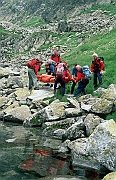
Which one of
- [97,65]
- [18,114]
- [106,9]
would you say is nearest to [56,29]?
[106,9]

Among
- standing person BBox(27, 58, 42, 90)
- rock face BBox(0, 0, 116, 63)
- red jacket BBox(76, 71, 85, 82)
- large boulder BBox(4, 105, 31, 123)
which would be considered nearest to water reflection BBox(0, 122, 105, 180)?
large boulder BBox(4, 105, 31, 123)

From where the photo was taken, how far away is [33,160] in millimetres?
14227

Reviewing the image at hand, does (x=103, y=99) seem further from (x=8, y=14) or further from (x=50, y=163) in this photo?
(x=8, y=14)

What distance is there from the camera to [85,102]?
70.3 ft

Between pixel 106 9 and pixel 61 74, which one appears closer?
pixel 61 74

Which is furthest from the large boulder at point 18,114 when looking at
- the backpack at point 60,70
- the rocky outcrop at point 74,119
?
the backpack at point 60,70

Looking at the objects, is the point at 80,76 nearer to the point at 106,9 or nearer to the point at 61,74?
the point at 61,74

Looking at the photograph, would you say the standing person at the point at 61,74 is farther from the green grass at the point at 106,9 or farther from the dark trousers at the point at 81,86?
the green grass at the point at 106,9

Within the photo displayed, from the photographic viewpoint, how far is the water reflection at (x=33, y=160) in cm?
1268

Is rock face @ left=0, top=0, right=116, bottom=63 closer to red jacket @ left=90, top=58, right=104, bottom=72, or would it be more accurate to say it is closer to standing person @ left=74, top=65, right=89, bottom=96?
red jacket @ left=90, top=58, right=104, bottom=72

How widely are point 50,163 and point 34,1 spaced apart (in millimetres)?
136205

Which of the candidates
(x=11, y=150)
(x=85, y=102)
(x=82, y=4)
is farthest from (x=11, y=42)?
(x=11, y=150)

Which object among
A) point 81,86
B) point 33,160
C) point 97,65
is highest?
point 97,65

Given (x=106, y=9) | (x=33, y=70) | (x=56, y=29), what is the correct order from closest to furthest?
1. (x=33, y=70)
2. (x=56, y=29)
3. (x=106, y=9)
